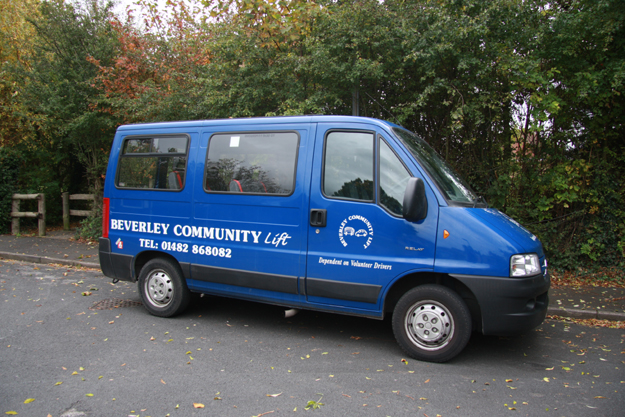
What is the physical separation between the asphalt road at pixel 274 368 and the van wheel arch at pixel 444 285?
477 mm

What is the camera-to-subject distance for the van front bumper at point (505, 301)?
408 centimetres

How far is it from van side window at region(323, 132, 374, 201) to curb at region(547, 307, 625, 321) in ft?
12.0

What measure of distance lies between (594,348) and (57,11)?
13867 millimetres

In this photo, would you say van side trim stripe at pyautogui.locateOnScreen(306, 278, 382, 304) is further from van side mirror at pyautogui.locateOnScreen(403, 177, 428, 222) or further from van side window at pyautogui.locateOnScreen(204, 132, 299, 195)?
van side window at pyautogui.locateOnScreen(204, 132, 299, 195)

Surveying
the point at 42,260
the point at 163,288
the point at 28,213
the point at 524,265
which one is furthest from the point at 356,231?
the point at 28,213

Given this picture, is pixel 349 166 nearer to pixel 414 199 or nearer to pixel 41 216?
pixel 414 199

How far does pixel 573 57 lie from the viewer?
7762mm

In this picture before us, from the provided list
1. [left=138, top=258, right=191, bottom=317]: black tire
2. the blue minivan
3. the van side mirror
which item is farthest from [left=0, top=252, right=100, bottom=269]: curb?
the van side mirror

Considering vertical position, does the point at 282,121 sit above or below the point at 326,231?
above

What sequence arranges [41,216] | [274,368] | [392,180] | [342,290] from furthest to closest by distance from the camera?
1. [41,216]
2. [342,290]
3. [392,180]
4. [274,368]

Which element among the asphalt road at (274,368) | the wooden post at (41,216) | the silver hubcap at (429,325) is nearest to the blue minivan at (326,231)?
the silver hubcap at (429,325)

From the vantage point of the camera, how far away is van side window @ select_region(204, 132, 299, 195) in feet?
16.3

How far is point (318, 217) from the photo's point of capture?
471cm

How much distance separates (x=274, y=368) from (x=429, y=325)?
62.1 inches
